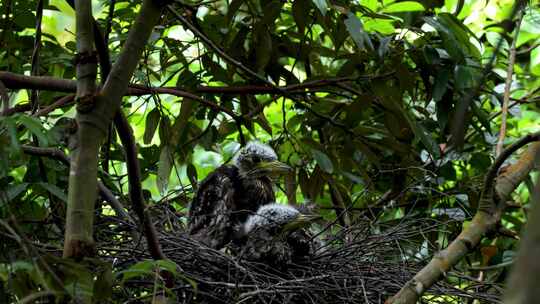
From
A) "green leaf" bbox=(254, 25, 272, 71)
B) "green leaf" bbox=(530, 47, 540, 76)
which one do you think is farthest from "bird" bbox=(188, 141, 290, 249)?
"green leaf" bbox=(530, 47, 540, 76)

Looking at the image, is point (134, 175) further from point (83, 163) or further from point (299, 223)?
point (299, 223)

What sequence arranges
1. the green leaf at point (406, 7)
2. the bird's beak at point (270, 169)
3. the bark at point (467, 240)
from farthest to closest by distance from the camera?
1. the bird's beak at point (270, 169)
2. the green leaf at point (406, 7)
3. the bark at point (467, 240)

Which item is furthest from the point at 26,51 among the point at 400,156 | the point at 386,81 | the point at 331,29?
the point at 400,156

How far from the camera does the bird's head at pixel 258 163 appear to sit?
3.33m

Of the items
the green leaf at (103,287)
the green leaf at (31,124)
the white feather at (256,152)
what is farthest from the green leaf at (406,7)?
the green leaf at (103,287)

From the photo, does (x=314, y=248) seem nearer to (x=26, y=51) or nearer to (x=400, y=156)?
(x=400, y=156)

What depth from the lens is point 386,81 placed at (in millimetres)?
3043

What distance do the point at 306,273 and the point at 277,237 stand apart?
0.16 m

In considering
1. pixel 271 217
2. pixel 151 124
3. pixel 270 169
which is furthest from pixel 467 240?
pixel 151 124

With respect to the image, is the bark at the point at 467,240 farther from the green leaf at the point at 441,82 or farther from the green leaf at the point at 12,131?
the green leaf at the point at 441,82

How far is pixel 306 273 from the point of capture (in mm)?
2631

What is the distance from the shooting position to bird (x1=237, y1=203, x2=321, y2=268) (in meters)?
2.64

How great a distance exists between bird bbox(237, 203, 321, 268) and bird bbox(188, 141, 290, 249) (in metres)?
0.09

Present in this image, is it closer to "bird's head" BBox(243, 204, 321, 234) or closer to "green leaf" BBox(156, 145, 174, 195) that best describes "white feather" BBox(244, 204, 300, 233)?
"bird's head" BBox(243, 204, 321, 234)
